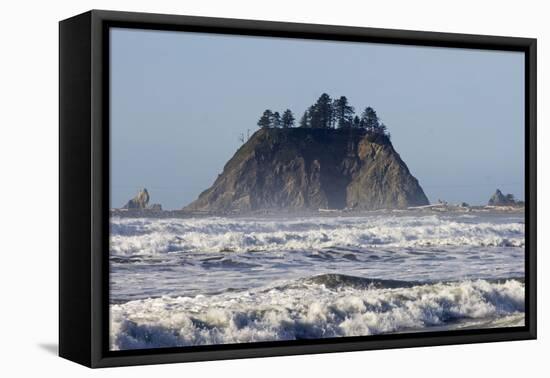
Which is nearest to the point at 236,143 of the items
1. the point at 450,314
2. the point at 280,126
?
the point at 280,126

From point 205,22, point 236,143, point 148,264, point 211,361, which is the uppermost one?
point 205,22

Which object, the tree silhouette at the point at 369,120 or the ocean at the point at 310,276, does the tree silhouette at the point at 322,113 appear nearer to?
the tree silhouette at the point at 369,120

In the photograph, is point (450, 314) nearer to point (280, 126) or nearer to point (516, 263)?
point (516, 263)

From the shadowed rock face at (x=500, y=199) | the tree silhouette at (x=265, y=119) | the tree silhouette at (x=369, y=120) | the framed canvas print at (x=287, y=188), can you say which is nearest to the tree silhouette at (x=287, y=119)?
the framed canvas print at (x=287, y=188)

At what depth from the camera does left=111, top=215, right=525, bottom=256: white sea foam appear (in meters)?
11.7

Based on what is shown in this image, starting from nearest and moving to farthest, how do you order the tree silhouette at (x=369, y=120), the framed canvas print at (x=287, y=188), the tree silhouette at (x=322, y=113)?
the framed canvas print at (x=287, y=188) → the tree silhouette at (x=322, y=113) → the tree silhouette at (x=369, y=120)

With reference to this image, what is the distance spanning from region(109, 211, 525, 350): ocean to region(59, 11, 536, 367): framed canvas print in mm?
15

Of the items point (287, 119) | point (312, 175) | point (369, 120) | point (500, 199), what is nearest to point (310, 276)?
point (312, 175)

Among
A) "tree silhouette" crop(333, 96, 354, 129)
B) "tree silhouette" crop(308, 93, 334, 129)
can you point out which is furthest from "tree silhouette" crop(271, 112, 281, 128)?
"tree silhouette" crop(333, 96, 354, 129)

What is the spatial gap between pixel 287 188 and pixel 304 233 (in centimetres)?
39

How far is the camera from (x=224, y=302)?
11.9 meters

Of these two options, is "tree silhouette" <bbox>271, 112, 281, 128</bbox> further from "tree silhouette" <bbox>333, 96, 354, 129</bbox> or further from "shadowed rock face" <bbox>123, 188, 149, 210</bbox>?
"shadowed rock face" <bbox>123, 188, 149, 210</bbox>

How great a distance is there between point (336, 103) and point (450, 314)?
2.08m

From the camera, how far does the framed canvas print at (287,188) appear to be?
456 inches
